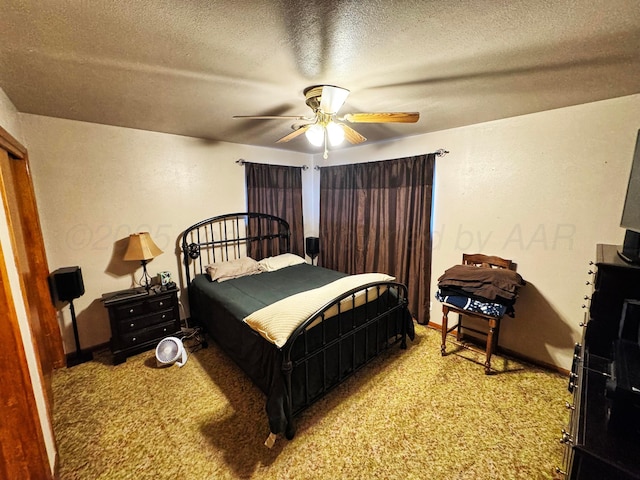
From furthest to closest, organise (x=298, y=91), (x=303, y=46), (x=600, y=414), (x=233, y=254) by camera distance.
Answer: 1. (x=233, y=254)
2. (x=298, y=91)
3. (x=303, y=46)
4. (x=600, y=414)

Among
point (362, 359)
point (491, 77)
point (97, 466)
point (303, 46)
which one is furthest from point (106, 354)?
point (491, 77)

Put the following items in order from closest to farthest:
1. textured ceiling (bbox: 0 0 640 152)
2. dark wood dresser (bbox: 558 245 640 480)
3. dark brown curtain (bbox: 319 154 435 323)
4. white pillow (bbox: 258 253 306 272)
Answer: dark wood dresser (bbox: 558 245 640 480) < textured ceiling (bbox: 0 0 640 152) < dark brown curtain (bbox: 319 154 435 323) < white pillow (bbox: 258 253 306 272)

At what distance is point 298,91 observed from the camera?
1855 millimetres

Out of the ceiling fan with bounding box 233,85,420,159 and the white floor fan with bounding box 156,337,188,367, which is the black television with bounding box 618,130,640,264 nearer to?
the ceiling fan with bounding box 233,85,420,159

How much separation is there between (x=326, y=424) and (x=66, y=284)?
2.68 metres

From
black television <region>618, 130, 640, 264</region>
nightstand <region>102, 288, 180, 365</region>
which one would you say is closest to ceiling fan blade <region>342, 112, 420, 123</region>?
black television <region>618, 130, 640, 264</region>

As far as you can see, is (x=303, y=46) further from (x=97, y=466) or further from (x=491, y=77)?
(x=97, y=466)

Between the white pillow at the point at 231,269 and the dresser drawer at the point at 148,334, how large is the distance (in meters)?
0.71

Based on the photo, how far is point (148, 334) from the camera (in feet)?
9.14

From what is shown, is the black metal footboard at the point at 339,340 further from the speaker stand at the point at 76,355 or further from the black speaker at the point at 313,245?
the speaker stand at the point at 76,355

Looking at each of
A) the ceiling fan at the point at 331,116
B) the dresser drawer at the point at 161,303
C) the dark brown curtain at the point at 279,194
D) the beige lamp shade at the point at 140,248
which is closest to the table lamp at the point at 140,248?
the beige lamp shade at the point at 140,248

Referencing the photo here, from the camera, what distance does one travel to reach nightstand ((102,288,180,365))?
2.58 m

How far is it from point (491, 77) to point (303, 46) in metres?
1.26

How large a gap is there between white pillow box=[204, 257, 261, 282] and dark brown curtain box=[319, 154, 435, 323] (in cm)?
145
